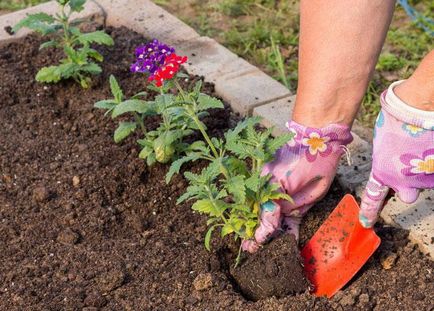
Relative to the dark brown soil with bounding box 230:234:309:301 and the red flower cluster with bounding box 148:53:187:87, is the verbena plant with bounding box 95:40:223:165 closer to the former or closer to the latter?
the red flower cluster with bounding box 148:53:187:87

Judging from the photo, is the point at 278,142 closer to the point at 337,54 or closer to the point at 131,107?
the point at 337,54

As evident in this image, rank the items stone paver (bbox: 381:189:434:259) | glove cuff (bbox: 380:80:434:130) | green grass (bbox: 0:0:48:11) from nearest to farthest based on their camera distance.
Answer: glove cuff (bbox: 380:80:434:130) → stone paver (bbox: 381:189:434:259) → green grass (bbox: 0:0:48:11)

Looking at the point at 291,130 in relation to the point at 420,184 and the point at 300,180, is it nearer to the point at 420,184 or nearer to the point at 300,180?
the point at 300,180

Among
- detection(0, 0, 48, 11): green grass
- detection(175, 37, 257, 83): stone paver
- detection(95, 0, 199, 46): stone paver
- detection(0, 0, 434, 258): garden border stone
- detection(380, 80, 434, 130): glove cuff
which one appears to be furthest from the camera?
detection(0, 0, 48, 11): green grass

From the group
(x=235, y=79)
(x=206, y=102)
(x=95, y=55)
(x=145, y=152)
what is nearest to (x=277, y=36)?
(x=235, y=79)

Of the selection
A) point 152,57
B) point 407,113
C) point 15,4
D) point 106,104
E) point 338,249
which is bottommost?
point 15,4

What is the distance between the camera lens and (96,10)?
4.21 metres

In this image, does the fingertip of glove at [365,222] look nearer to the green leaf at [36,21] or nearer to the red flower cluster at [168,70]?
the red flower cluster at [168,70]

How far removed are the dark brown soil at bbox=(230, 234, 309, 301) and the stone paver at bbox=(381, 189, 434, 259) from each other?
0.38 metres

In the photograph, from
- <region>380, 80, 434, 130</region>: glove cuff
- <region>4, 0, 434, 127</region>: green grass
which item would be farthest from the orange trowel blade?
<region>4, 0, 434, 127</region>: green grass

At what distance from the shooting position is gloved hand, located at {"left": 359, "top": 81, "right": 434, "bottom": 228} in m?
A: 2.35

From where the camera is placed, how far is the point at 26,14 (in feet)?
13.8

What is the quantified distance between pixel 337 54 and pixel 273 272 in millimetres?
674

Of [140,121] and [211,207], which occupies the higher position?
[211,207]
